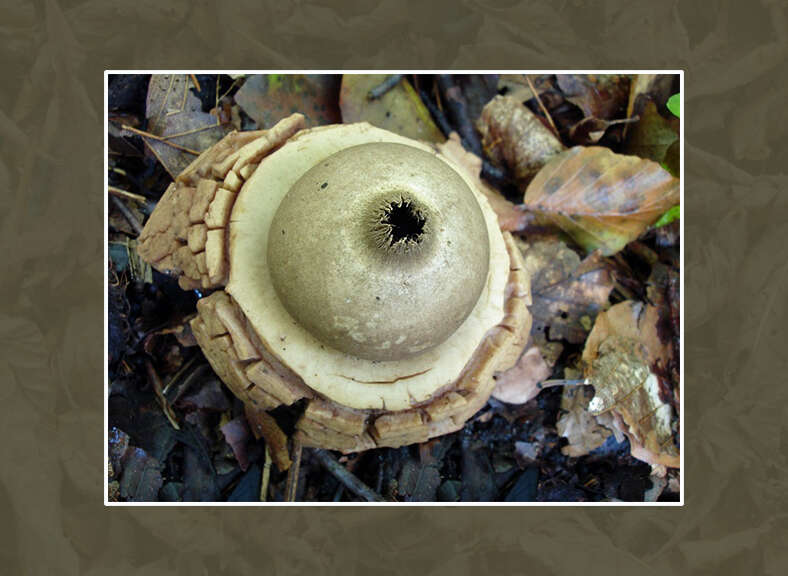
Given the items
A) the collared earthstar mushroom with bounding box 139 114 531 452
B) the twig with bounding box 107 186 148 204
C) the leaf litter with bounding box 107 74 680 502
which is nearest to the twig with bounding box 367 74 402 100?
the leaf litter with bounding box 107 74 680 502

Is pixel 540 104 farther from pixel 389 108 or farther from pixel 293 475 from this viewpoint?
pixel 293 475

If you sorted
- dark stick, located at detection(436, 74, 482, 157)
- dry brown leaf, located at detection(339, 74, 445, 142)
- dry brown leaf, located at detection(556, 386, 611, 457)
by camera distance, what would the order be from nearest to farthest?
dry brown leaf, located at detection(556, 386, 611, 457) < dry brown leaf, located at detection(339, 74, 445, 142) < dark stick, located at detection(436, 74, 482, 157)

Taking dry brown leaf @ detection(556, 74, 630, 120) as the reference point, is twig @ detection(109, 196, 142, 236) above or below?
below

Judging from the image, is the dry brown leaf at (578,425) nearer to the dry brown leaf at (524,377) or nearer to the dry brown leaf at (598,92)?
the dry brown leaf at (524,377)

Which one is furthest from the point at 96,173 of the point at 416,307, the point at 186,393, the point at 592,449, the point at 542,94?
the point at 592,449

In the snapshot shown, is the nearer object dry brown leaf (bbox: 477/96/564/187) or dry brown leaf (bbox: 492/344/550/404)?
dry brown leaf (bbox: 492/344/550/404)

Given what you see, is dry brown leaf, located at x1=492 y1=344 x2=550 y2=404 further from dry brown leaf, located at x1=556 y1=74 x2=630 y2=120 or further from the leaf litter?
dry brown leaf, located at x1=556 y1=74 x2=630 y2=120

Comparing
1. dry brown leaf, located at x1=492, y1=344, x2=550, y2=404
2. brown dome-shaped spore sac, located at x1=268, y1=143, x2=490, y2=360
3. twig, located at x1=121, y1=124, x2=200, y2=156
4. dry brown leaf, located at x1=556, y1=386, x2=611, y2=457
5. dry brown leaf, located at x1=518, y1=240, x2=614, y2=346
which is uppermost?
twig, located at x1=121, y1=124, x2=200, y2=156

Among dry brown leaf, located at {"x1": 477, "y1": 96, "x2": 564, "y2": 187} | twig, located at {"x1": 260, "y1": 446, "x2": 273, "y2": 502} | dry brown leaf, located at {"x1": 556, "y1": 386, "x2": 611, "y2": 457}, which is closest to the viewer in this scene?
twig, located at {"x1": 260, "y1": 446, "x2": 273, "y2": 502}

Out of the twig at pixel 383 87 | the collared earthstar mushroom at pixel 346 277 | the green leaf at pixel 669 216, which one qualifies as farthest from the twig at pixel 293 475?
the green leaf at pixel 669 216

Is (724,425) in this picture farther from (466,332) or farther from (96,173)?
(96,173)
